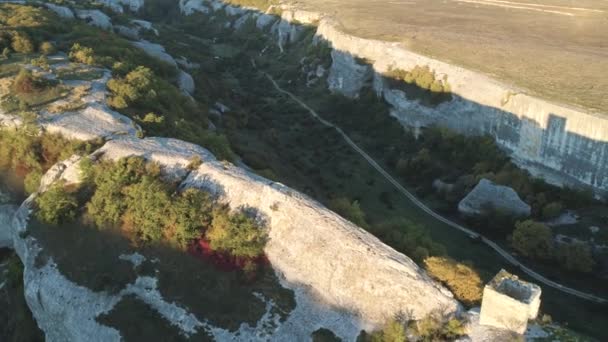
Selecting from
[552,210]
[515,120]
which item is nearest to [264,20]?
[515,120]

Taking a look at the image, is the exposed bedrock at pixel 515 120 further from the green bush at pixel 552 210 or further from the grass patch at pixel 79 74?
the grass patch at pixel 79 74

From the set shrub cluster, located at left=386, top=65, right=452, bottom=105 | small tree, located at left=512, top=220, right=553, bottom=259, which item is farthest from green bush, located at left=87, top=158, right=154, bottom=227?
shrub cluster, located at left=386, top=65, right=452, bottom=105

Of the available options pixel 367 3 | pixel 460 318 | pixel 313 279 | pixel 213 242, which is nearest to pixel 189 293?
pixel 213 242

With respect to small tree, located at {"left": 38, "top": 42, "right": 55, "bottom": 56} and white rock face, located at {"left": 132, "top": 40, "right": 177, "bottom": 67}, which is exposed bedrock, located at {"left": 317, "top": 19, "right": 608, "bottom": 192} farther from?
small tree, located at {"left": 38, "top": 42, "right": 55, "bottom": 56}

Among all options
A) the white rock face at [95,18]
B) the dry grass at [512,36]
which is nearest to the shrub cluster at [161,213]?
the dry grass at [512,36]

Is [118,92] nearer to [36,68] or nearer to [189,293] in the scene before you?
[36,68]
